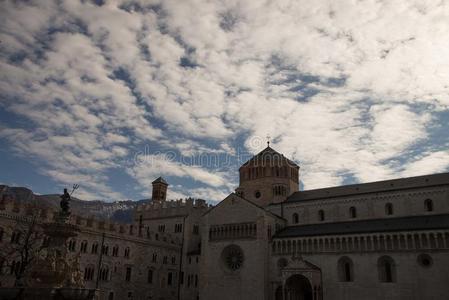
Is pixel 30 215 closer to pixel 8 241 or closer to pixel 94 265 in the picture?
pixel 8 241

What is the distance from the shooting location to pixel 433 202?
150ft

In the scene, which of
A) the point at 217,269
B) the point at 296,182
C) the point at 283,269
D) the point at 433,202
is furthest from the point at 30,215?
the point at 433,202

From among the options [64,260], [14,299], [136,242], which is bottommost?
[14,299]

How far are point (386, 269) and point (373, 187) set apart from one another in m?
13.5

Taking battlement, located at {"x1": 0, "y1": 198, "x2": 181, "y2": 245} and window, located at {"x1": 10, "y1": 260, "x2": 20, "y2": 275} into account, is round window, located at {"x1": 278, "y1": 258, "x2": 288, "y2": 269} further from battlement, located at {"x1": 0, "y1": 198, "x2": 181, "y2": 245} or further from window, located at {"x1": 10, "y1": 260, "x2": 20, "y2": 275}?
window, located at {"x1": 10, "y1": 260, "x2": 20, "y2": 275}

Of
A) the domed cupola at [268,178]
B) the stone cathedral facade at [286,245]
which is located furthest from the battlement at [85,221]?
the domed cupola at [268,178]

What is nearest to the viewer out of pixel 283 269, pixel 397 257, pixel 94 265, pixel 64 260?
pixel 64 260

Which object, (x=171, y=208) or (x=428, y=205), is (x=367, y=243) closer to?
(x=428, y=205)

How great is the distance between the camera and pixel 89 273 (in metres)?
46.9

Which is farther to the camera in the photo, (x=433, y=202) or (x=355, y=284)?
(x=433, y=202)

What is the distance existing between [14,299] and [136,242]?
110 feet

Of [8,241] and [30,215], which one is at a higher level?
[30,215]

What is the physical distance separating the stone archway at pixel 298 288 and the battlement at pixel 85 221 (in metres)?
23.0

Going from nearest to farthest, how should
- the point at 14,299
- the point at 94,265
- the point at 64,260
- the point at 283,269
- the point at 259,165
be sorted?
the point at 14,299
the point at 64,260
the point at 283,269
the point at 94,265
the point at 259,165
